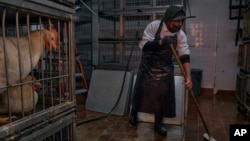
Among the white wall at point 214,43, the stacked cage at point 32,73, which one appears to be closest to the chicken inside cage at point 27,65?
the stacked cage at point 32,73

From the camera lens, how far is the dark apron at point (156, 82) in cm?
253

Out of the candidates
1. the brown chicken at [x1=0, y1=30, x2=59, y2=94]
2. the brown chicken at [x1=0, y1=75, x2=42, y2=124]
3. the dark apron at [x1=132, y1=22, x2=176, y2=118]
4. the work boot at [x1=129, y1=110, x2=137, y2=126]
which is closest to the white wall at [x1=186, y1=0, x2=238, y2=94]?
the dark apron at [x1=132, y1=22, x2=176, y2=118]

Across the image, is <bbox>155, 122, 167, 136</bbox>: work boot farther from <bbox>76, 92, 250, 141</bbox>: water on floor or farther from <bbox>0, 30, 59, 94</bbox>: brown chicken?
<bbox>0, 30, 59, 94</bbox>: brown chicken

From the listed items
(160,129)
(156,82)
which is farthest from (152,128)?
(156,82)

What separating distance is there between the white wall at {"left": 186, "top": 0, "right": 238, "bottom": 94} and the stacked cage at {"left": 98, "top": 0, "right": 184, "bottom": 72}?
1.25m

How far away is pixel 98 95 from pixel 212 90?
256 centimetres

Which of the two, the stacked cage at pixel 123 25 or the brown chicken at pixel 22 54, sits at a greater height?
the stacked cage at pixel 123 25

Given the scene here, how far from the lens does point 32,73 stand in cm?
101

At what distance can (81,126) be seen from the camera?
2865 millimetres

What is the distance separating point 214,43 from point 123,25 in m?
2.01

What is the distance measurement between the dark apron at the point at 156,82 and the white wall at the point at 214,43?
2.35 m

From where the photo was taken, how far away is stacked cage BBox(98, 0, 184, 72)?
3.83 m

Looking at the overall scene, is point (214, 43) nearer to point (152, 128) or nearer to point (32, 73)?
point (152, 128)

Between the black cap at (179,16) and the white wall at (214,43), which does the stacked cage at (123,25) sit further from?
the black cap at (179,16)
